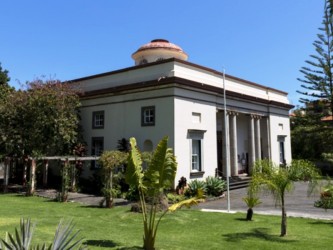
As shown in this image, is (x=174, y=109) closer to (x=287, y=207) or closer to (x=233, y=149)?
(x=233, y=149)

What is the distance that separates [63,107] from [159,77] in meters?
6.16

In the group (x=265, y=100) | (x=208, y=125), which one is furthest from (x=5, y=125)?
(x=265, y=100)

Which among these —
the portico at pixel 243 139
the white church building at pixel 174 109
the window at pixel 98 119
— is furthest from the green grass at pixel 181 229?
the portico at pixel 243 139

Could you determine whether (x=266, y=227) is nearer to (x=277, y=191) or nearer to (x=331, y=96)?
(x=277, y=191)

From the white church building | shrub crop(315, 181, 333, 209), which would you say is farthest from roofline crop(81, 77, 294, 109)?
shrub crop(315, 181, 333, 209)

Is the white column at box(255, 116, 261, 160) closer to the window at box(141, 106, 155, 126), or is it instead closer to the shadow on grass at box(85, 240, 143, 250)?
the window at box(141, 106, 155, 126)

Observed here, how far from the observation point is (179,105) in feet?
66.2

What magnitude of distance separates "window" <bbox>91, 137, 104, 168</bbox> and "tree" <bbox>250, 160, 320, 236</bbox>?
15.0 metres

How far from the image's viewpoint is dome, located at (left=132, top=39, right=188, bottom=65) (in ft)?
89.3

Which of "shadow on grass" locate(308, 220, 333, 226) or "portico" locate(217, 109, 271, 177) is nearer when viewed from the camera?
"shadow on grass" locate(308, 220, 333, 226)

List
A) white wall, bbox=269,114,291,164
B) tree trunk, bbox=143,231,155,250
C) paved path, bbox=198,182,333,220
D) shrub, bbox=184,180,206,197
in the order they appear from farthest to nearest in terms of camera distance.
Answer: white wall, bbox=269,114,291,164
shrub, bbox=184,180,206,197
paved path, bbox=198,182,333,220
tree trunk, bbox=143,231,155,250

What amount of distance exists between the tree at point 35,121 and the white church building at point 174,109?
2740mm

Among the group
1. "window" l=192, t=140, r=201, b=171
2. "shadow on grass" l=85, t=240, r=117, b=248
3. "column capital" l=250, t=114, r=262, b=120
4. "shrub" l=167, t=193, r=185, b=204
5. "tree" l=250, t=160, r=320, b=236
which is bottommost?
"shadow on grass" l=85, t=240, r=117, b=248

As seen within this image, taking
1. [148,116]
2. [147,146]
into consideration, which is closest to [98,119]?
[148,116]
